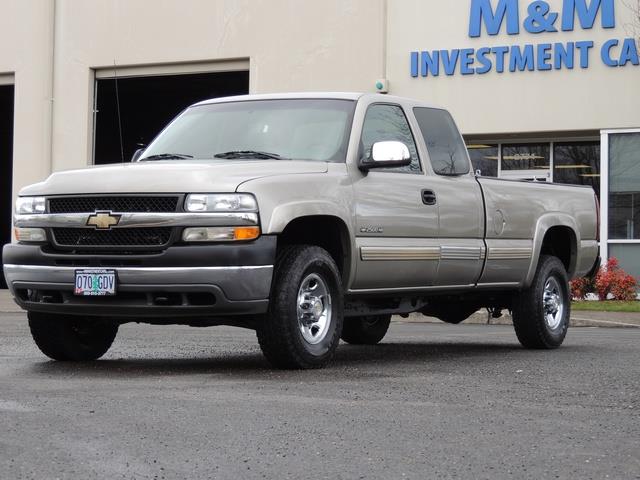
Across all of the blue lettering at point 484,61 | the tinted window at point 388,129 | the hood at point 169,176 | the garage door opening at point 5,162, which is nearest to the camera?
the hood at point 169,176

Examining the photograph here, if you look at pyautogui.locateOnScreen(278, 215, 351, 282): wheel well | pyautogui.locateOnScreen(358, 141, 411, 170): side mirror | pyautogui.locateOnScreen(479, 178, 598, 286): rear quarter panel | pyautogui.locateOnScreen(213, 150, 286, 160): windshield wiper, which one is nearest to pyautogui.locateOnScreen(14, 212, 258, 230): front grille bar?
pyautogui.locateOnScreen(278, 215, 351, 282): wheel well

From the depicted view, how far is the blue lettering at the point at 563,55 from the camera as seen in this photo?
75.5 feet

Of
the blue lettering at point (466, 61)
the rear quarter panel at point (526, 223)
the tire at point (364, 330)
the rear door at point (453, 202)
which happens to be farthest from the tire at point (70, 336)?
the blue lettering at point (466, 61)

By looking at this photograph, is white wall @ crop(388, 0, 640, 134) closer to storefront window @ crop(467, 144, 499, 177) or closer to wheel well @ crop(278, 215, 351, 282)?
storefront window @ crop(467, 144, 499, 177)

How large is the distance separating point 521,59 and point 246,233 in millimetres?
16126

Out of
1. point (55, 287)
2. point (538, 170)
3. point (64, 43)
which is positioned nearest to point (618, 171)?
point (538, 170)

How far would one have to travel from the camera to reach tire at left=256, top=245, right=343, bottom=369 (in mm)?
8367

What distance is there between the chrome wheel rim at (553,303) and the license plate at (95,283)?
4598 mm

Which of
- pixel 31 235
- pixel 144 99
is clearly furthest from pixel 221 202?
pixel 144 99

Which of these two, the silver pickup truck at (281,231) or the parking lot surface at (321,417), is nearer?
the parking lot surface at (321,417)

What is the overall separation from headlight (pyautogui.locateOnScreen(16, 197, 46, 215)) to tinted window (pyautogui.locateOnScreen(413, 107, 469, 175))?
315cm

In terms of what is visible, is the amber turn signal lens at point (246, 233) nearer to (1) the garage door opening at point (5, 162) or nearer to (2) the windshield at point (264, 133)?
(2) the windshield at point (264, 133)

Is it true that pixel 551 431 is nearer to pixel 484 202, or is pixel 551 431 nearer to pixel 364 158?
pixel 364 158

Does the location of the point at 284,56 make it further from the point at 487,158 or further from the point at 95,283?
the point at 95,283
